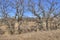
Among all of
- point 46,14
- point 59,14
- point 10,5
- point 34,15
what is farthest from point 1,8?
point 59,14

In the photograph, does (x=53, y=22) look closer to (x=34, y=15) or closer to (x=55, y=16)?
(x=55, y=16)

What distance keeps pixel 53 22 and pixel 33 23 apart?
A: 9.45 feet

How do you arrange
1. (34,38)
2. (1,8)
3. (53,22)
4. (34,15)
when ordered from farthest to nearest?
1. (53,22)
2. (34,15)
3. (1,8)
4. (34,38)

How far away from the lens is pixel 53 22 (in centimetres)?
2445

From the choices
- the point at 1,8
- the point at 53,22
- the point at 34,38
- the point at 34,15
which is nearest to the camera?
the point at 34,38

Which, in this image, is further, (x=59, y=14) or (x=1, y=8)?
(x=59, y=14)

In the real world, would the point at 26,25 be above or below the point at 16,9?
below

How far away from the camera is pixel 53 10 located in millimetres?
22781

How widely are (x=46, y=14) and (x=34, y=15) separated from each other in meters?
1.57

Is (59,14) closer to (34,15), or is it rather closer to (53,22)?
(53,22)

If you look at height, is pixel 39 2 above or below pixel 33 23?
above

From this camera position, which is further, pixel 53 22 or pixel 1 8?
pixel 53 22

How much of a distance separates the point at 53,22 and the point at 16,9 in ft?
19.2

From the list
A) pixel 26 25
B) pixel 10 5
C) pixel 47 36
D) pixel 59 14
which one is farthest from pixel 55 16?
pixel 47 36
